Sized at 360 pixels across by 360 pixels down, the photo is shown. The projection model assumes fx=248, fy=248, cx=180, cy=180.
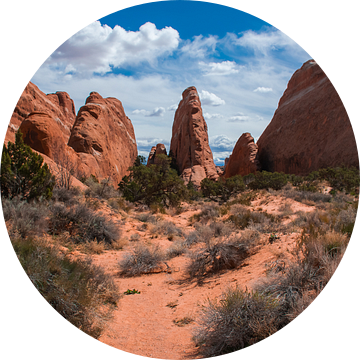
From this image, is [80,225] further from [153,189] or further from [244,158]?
[244,158]

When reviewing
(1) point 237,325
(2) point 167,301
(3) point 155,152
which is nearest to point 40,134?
(2) point 167,301

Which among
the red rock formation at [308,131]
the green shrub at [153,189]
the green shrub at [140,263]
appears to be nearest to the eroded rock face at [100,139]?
the green shrub at [153,189]

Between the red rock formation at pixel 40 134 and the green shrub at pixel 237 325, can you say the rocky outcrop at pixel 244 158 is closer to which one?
the red rock formation at pixel 40 134

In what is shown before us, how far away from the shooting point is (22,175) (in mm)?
8938

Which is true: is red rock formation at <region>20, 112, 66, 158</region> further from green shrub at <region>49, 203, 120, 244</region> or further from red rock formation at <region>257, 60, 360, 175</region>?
red rock formation at <region>257, 60, 360, 175</region>

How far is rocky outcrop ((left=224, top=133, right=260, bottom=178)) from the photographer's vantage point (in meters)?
41.9

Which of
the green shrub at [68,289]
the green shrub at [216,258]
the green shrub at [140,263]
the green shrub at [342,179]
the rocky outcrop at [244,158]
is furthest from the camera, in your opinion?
the rocky outcrop at [244,158]

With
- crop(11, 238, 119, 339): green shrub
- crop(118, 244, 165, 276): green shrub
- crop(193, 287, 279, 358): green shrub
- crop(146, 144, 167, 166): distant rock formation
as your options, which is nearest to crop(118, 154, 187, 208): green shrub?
crop(118, 244, 165, 276): green shrub

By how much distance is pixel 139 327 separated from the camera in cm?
372

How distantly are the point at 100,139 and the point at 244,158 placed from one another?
81.0 feet

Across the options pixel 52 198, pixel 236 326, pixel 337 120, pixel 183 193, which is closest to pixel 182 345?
pixel 236 326

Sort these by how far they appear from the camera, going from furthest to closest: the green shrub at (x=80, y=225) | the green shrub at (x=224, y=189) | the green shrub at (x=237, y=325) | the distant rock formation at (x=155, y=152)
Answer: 1. the distant rock formation at (x=155, y=152)
2. the green shrub at (x=224, y=189)
3. the green shrub at (x=80, y=225)
4. the green shrub at (x=237, y=325)

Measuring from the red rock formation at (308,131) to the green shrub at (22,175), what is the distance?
101 ft

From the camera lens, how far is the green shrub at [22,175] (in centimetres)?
842
